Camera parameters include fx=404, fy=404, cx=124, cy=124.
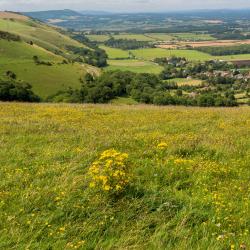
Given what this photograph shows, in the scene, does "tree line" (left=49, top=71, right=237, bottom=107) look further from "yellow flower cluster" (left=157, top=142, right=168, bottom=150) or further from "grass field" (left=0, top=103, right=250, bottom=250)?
"yellow flower cluster" (left=157, top=142, right=168, bottom=150)

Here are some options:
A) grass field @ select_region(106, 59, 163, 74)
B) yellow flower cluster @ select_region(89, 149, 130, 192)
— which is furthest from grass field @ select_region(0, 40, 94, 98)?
yellow flower cluster @ select_region(89, 149, 130, 192)

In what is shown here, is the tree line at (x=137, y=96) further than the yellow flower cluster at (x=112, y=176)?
Yes

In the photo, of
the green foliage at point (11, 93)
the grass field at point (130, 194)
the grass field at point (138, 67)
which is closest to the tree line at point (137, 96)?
the green foliage at point (11, 93)

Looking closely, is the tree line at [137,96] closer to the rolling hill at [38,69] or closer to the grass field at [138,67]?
the rolling hill at [38,69]

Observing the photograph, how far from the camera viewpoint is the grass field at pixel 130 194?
6.30 metres

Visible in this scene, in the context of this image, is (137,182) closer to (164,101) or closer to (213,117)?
(213,117)

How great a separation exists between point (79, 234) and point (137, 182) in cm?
233

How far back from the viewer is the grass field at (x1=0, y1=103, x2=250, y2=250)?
6305mm

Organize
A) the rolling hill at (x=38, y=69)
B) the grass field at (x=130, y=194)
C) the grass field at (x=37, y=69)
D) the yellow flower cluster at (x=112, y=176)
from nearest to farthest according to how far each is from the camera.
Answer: the grass field at (x=130, y=194), the yellow flower cluster at (x=112, y=176), the grass field at (x=37, y=69), the rolling hill at (x=38, y=69)

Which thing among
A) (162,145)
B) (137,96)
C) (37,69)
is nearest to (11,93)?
(137,96)

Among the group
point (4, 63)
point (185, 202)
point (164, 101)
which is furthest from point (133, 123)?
point (4, 63)

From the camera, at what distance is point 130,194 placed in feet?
25.1

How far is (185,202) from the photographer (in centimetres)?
753

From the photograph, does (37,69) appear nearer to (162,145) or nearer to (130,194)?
(162,145)
